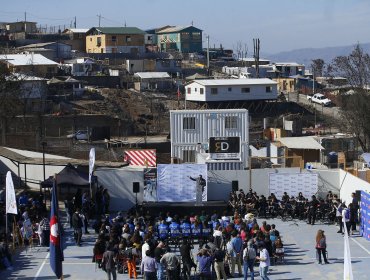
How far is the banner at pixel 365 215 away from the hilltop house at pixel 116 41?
86415 millimetres

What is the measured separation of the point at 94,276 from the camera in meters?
22.4

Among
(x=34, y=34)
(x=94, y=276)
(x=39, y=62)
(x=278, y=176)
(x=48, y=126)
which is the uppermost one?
(x=34, y=34)

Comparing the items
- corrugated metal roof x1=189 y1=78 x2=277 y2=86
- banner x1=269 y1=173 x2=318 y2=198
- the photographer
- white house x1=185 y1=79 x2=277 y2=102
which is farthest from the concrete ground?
corrugated metal roof x1=189 y1=78 x2=277 y2=86

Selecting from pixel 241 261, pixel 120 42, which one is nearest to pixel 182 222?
pixel 241 261

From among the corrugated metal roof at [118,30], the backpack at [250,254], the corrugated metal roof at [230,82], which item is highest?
the corrugated metal roof at [118,30]

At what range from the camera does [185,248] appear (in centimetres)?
2125

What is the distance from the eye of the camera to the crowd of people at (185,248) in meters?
20.8

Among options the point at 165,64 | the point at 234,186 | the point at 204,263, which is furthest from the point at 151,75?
the point at 204,263

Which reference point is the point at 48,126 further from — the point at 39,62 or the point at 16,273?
the point at 16,273

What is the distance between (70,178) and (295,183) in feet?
28.6

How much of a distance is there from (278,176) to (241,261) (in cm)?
1009

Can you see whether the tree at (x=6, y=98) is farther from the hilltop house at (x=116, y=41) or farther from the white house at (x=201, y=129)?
the hilltop house at (x=116, y=41)

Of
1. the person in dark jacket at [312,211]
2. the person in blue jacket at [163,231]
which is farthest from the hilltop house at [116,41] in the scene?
the person in blue jacket at [163,231]

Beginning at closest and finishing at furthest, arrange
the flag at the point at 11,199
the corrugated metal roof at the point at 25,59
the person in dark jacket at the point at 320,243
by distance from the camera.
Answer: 1. the person in dark jacket at the point at 320,243
2. the flag at the point at 11,199
3. the corrugated metal roof at the point at 25,59
